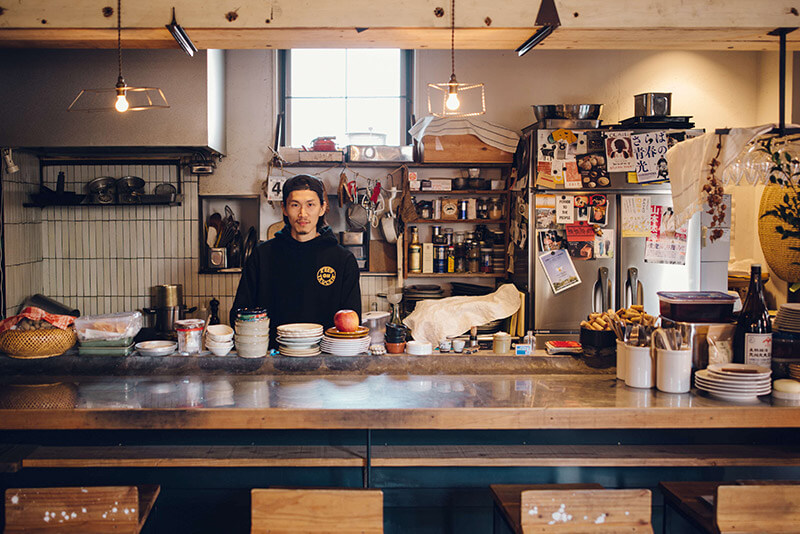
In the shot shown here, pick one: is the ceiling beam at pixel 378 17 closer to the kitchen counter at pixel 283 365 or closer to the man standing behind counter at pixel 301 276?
the man standing behind counter at pixel 301 276

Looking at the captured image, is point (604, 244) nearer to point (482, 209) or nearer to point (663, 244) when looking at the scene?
point (663, 244)

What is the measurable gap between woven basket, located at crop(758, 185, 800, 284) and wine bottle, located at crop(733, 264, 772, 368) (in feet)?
5.61

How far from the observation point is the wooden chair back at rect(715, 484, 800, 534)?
1.91 m

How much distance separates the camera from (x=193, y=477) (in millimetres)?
2523

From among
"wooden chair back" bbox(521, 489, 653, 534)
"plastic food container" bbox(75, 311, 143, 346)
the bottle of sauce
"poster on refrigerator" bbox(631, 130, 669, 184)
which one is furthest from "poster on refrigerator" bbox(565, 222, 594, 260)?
"plastic food container" bbox(75, 311, 143, 346)

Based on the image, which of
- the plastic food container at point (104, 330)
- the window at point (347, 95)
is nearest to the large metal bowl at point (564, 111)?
the window at point (347, 95)

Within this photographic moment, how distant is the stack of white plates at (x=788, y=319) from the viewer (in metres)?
2.59

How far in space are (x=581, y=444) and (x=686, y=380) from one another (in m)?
0.48

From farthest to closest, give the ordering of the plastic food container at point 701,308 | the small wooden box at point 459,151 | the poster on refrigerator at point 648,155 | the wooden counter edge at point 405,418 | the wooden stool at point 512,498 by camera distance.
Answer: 1. the small wooden box at point 459,151
2. the poster on refrigerator at point 648,155
3. the plastic food container at point 701,308
4. the wooden counter edge at point 405,418
5. the wooden stool at point 512,498

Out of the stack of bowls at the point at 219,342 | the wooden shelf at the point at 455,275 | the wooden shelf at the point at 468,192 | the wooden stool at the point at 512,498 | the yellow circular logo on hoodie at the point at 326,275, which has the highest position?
the wooden shelf at the point at 468,192

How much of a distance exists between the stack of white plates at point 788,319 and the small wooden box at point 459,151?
2.80 meters

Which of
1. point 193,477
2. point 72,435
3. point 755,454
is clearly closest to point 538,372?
point 755,454

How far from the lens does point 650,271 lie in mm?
4703

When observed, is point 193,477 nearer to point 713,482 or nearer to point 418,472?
point 418,472
